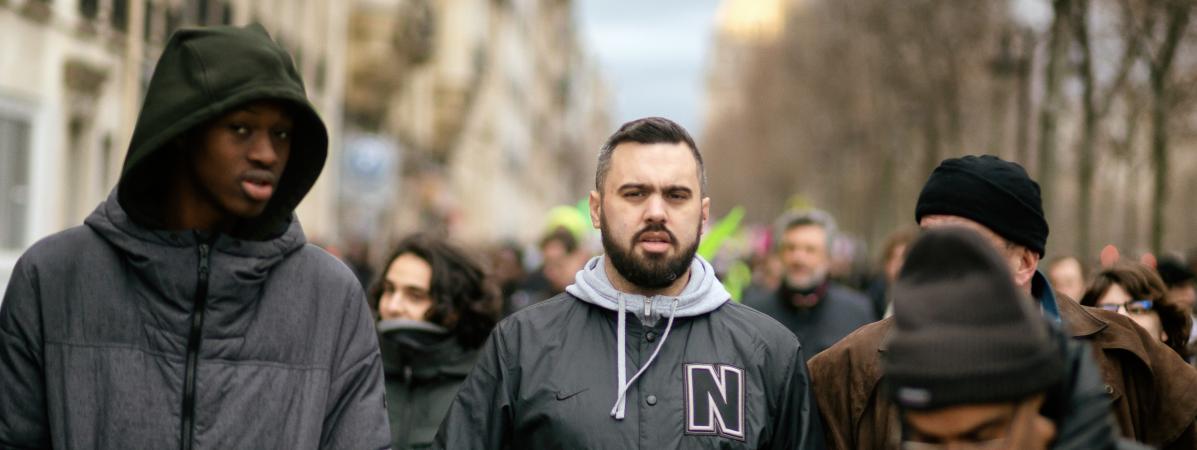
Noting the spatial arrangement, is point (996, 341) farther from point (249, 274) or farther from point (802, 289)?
point (802, 289)

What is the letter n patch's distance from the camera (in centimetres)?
381

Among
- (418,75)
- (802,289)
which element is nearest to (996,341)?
(802,289)

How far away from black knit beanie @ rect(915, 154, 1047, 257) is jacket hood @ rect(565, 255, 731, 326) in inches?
24.3

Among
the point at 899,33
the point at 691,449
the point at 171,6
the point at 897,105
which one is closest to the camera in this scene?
the point at 691,449

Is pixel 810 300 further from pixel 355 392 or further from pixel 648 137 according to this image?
pixel 355 392

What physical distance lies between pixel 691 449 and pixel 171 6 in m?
18.5

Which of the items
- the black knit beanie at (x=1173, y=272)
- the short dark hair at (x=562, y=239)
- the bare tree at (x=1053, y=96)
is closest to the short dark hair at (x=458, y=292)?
the black knit beanie at (x=1173, y=272)

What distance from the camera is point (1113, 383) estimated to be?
4.13 m

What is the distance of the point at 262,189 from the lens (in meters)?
3.54

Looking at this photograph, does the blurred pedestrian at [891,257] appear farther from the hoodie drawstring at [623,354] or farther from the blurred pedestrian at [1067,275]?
the hoodie drawstring at [623,354]

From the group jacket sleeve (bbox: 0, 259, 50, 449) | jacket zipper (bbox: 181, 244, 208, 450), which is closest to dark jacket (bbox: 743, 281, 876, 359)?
jacket zipper (bbox: 181, 244, 208, 450)

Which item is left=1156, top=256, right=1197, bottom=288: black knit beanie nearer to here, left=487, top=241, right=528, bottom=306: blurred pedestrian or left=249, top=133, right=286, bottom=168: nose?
left=249, top=133, right=286, bottom=168: nose

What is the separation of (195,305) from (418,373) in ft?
8.61

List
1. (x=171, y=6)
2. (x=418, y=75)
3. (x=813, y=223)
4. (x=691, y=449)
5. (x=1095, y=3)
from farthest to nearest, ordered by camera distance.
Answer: (x=418, y=75) → (x=171, y=6) → (x=1095, y=3) → (x=813, y=223) → (x=691, y=449)
